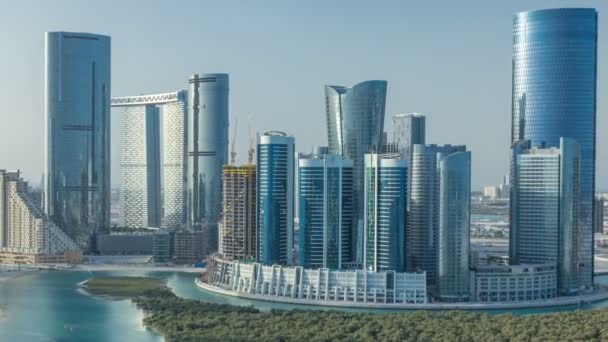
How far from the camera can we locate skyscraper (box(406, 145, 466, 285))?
120 feet

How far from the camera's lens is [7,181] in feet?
164

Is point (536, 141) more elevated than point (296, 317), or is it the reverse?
point (536, 141)

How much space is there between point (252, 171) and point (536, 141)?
12803 mm

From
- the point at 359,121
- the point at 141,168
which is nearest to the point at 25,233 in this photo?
the point at 141,168

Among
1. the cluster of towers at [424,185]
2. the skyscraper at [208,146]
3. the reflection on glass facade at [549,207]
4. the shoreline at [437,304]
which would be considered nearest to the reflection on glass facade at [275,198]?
the cluster of towers at [424,185]

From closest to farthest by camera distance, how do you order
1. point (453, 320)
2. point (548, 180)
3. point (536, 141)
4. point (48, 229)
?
point (453, 320) → point (548, 180) → point (536, 141) → point (48, 229)

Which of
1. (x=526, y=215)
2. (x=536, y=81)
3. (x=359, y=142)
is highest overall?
(x=536, y=81)

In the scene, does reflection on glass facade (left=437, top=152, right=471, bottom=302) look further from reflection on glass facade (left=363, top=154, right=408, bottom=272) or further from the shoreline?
reflection on glass facade (left=363, top=154, right=408, bottom=272)

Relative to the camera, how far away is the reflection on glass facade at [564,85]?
39.4 m

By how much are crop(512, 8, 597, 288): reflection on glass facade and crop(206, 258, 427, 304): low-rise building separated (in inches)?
378

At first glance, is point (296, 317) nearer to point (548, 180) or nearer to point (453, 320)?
point (453, 320)

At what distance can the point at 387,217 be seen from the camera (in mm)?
35906

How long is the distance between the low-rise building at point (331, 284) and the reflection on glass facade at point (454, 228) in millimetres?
1056

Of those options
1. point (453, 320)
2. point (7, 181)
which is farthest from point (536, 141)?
point (7, 181)
